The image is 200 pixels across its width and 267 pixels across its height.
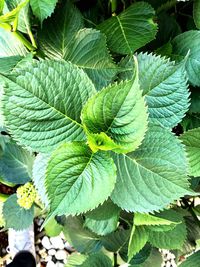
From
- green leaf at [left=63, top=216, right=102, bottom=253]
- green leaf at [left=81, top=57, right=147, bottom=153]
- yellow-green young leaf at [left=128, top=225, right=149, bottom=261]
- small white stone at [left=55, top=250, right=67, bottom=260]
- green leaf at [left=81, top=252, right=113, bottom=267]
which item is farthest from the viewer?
small white stone at [left=55, top=250, right=67, bottom=260]

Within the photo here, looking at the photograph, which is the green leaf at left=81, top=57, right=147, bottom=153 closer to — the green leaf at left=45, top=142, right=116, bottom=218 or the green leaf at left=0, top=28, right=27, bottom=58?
the green leaf at left=45, top=142, right=116, bottom=218

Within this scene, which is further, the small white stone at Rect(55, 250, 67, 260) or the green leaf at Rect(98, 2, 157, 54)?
the small white stone at Rect(55, 250, 67, 260)

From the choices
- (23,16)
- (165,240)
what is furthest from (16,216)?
(23,16)

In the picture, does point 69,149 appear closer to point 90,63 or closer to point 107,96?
point 107,96

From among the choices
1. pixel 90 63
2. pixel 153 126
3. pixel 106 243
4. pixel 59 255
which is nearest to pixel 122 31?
pixel 90 63

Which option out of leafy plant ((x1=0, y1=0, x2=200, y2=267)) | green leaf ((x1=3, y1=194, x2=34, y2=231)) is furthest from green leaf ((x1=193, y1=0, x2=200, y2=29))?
green leaf ((x1=3, y1=194, x2=34, y2=231))

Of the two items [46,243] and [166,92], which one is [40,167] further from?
[46,243]
